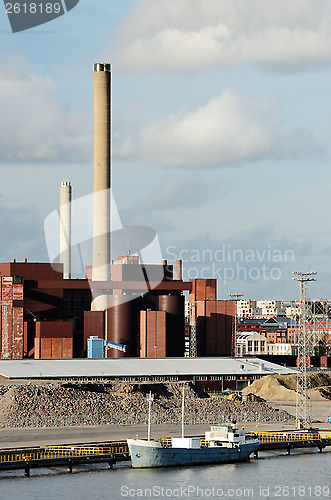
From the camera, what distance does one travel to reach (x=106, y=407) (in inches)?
3915

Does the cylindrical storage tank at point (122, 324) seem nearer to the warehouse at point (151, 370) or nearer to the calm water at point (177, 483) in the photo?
the warehouse at point (151, 370)

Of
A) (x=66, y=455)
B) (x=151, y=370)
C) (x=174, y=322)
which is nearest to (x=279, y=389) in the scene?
(x=151, y=370)

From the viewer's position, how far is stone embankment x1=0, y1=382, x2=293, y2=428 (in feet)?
311

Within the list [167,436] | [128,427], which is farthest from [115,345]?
[167,436]

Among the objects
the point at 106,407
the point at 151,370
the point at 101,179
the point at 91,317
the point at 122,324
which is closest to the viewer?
the point at 106,407

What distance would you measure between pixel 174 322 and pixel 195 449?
3372 inches

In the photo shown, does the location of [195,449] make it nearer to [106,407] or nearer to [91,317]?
[106,407]

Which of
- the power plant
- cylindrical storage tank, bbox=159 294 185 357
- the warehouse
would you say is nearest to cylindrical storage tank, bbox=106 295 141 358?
the power plant

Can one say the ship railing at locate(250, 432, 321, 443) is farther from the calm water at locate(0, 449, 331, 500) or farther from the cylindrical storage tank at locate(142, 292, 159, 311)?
the cylindrical storage tank at locate(142, 292, 159, 311)

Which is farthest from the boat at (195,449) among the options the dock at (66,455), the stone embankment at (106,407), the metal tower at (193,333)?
the metal tower at (193,333)

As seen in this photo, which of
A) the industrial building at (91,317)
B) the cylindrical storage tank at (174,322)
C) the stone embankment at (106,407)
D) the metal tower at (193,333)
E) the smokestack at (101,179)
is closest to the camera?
the stone embankment at (106,407)

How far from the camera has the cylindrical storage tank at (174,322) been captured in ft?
522

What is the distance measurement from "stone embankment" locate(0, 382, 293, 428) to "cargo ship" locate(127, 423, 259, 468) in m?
18.3

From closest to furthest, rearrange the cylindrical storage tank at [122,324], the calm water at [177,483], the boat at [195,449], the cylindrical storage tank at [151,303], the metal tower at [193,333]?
1. the calm water at [177,483]
2. the boat at [195,449]
3. the cylindrical storage tank at [122,324]
4. the cylindrical storage tank at [151,303]
5. the metal tower at [193,333]
